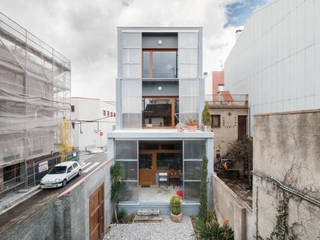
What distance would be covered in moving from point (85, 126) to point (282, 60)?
21484 mm

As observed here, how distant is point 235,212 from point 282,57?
791cm

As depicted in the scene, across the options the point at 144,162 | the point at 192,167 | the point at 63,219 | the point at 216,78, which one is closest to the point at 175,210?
the point at 192,167

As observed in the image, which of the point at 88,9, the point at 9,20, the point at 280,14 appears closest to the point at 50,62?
the point at 9,20

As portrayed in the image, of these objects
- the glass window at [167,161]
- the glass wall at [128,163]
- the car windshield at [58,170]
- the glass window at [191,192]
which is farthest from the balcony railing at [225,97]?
the car windshield at [58,170]

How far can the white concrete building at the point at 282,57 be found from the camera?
554 cm

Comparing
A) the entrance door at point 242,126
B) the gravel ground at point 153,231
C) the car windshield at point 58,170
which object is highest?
the entrance door at point 242,126

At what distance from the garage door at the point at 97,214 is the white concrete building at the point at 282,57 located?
8963 millimetres

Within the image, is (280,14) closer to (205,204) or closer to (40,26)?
(205,204)

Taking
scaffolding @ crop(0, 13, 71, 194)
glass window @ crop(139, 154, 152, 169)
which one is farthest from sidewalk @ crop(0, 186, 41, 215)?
glass window @ crop(139, 154, 152, 169)

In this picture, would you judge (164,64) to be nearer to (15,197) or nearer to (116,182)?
(116,182)

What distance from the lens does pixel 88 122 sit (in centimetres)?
1967

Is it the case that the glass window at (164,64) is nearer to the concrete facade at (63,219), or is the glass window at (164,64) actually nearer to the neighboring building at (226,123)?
the neighboring building at (226,123)

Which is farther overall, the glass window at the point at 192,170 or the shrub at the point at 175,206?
the glass window at the point at 192,170

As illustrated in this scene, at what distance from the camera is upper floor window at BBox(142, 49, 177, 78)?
8.16 metres
